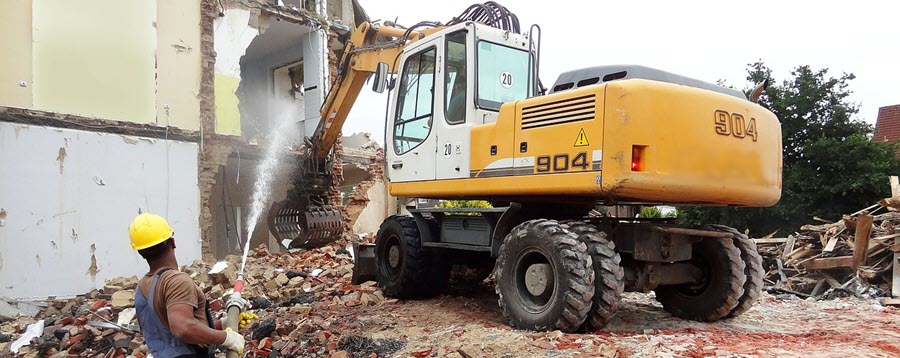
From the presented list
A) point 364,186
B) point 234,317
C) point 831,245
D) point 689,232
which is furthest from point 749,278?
point 364,186

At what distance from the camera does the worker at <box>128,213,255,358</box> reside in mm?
3115

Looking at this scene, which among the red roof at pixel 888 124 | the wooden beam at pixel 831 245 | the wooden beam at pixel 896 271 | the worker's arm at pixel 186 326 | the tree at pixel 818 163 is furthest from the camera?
the red roof at pixel 888 124

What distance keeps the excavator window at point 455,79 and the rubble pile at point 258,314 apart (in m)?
2.44

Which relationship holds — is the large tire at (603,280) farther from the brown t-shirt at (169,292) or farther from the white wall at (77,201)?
the white wall at (77,201)

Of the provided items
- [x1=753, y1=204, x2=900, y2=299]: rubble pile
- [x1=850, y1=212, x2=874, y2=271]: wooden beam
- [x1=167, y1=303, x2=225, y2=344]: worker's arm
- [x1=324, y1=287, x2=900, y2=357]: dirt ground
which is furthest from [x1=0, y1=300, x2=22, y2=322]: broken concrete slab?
[x1=850, y1=212, x2=874, y2=271]: wooden beam

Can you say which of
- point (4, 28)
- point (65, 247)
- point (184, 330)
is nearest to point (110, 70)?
point (4, 28)

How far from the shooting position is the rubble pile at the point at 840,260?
873cm

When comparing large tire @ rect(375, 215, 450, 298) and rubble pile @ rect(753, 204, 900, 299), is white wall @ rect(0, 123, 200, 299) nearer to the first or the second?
large tire @ rect(375, 215, 450, 298)

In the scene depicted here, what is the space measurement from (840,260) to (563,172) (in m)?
5.95

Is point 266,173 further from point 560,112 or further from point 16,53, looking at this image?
point 560,112

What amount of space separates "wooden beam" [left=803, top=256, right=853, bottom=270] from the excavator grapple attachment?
844cm

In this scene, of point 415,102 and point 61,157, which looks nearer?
point 415,102

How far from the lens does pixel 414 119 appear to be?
7355 mm

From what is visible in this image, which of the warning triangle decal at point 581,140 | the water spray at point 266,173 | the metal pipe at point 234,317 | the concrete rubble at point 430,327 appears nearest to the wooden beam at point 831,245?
the concrete rubble at point 430,327
